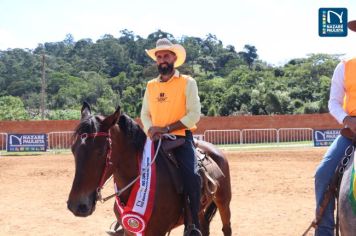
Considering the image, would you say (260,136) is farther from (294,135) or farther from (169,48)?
(169,48)

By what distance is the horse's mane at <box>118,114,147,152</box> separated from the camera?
18.8ft

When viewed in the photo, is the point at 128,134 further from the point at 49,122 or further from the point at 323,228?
the point at 49,122

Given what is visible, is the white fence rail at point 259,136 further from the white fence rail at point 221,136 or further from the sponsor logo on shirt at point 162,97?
the sponsor logo on shirt at point 162,97

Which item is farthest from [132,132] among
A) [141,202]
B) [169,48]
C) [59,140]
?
[59,140]

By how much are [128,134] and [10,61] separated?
119164mm

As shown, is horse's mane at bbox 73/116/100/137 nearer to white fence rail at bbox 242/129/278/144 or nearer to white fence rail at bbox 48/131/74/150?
white fence rail at bbox 48/131/74/150

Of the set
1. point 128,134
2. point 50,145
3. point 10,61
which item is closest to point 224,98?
point 50,145

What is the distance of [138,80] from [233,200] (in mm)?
68539

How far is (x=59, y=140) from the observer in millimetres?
33531

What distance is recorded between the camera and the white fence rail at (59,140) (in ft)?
109

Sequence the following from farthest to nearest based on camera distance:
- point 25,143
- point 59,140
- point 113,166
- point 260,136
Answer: point 260,136
point 59,140
point 25,143
point 113,166

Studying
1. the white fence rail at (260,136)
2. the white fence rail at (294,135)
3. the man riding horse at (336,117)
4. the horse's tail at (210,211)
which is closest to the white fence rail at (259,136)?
the white fence rail at (260,136)

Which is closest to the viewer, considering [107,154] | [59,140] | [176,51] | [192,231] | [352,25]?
[352,25]

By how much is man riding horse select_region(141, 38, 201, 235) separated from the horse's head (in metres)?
0.87
